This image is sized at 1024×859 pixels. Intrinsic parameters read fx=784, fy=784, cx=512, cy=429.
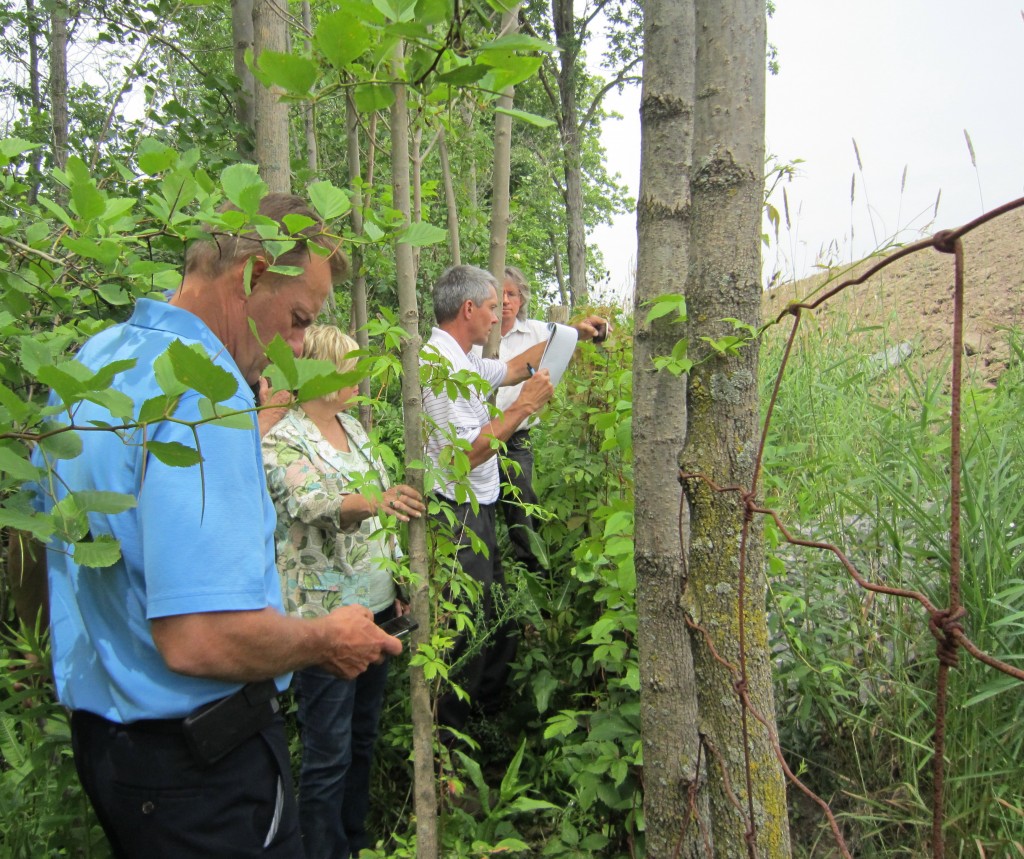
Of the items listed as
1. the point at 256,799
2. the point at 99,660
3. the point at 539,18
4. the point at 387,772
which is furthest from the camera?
the point at 539,18

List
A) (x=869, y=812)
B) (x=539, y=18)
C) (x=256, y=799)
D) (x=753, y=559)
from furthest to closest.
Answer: (x=539, y=18) → (x=869, y=812) → (x=256, y=799) → (x=753, y=559)

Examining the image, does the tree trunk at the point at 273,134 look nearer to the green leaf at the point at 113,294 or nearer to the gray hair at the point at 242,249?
the gray hair at the point at 242,249

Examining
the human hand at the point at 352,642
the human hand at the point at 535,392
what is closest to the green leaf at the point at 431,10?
the human hand at the point at 352,642

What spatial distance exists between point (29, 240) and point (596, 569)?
7.09ft

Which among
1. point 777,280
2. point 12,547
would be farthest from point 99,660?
point 777,280

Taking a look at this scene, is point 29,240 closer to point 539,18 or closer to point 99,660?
point 99,660

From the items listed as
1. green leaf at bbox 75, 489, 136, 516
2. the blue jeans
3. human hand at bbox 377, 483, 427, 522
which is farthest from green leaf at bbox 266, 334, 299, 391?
the blue jeans

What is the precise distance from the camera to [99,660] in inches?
58.7

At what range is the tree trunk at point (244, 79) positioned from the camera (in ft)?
11.2

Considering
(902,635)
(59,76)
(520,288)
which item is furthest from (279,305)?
(59,76)

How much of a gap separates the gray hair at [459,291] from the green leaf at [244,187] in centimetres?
221

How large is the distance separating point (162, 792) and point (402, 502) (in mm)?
884

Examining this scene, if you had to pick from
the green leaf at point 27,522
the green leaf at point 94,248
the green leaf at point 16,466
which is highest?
the green leaf at point 94,248

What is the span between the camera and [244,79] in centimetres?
358
